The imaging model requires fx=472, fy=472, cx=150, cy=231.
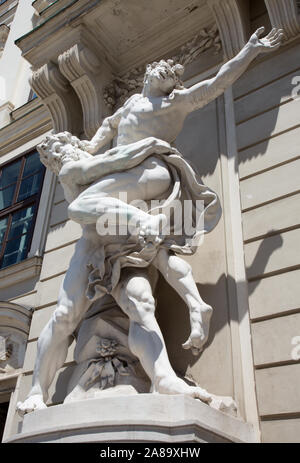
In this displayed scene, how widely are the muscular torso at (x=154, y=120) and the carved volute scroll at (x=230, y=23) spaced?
150 centimetres

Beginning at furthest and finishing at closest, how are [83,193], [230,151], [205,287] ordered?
[230,151] < [205,287] < [83,193]

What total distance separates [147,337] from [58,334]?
2.45ft

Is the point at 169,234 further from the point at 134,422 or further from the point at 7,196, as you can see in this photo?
the point at 7,196

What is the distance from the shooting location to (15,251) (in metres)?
7.13

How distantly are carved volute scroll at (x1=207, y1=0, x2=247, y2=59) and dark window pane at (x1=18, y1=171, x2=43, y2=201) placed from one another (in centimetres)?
353

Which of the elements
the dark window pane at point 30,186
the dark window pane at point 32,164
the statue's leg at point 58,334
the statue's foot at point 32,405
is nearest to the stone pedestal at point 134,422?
the statue's foot at point 32,405

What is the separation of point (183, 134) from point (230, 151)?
0.75 metres

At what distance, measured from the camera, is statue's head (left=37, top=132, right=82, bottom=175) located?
14.4 ft

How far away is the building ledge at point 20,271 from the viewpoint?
6.19 metres

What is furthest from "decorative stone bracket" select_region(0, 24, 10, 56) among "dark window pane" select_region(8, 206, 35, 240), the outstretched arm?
the outstretched arm

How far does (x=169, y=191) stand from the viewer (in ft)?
13.8

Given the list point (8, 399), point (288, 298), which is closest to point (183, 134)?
point (288, 298)

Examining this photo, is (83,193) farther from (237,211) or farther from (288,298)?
(288,298)

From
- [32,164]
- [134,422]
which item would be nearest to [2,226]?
[32,164]
